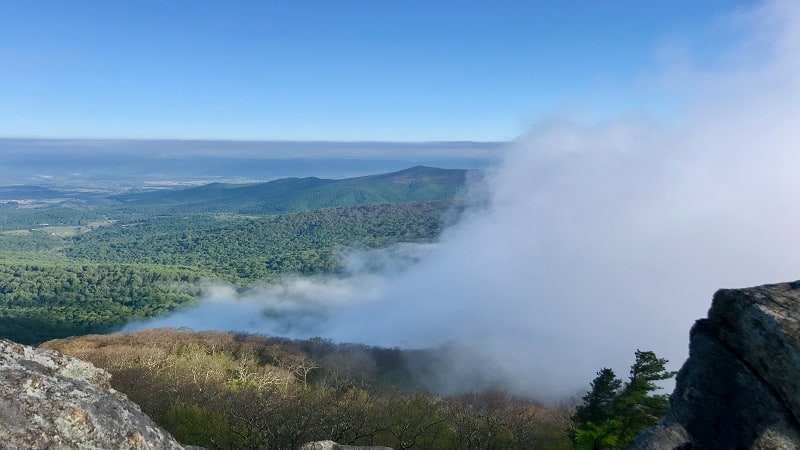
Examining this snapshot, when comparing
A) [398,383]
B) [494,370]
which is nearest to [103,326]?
[398,383]

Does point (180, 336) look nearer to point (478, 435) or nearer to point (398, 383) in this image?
point (398, 383)

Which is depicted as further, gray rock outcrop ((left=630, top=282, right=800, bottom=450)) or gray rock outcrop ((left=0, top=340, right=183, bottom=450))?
gray rock outcrop ((left=630, top=282, right=800, bottom=450))

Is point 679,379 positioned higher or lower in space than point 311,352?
higher

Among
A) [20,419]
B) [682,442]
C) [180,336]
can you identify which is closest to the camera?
[20,419]

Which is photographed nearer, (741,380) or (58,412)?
(58,412)
